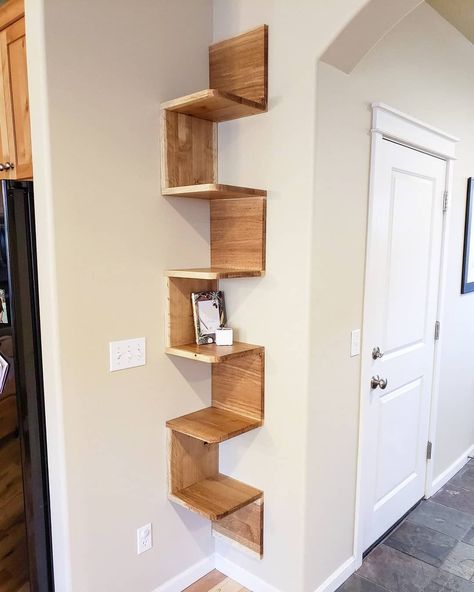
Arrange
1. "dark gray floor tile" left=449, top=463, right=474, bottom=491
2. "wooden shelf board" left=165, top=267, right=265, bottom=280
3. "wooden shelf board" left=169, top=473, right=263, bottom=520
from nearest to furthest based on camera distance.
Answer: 1. "wooden shelf board" left=165, top=267, right=265, bottom=280
2. "wooden shelf board" left=169, top=473, right=263, bottom=520
3. "dark gray floor tile" left=449, top=463, right=474, bottom=491

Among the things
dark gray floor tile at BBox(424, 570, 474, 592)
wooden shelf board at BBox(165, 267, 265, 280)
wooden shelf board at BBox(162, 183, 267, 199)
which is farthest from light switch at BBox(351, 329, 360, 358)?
dark gray floor tile at BBox(424, 570, 474, 592)

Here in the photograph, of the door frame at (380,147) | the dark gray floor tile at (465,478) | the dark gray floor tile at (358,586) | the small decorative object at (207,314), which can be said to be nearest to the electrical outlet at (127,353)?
the small decorative object at (207,314)

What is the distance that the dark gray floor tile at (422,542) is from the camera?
2242 mm

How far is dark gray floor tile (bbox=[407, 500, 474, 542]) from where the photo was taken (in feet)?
8.02

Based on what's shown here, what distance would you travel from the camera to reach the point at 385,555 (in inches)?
88.2

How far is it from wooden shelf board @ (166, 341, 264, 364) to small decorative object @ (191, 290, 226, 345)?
5 centimetres

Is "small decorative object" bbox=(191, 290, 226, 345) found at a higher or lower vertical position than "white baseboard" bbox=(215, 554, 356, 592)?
higher

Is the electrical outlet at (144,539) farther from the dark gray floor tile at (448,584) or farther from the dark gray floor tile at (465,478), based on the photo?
the dark gray floor tile at (465,478)

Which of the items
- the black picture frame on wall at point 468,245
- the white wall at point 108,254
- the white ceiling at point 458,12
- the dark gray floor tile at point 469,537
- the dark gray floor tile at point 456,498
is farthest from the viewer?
the black picture frame on wall at point 468,245

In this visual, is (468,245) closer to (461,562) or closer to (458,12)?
(458,12)

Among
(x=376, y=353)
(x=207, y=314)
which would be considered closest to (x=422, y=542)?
(x=376, y=353)

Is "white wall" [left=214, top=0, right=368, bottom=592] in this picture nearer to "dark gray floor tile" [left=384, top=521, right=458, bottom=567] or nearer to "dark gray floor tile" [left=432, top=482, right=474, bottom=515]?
"dark gray floor tile" [left=384, top=521, right=458, bottom=567]

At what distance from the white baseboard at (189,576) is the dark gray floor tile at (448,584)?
99cm

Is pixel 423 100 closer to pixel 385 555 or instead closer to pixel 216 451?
pixel 216 451
